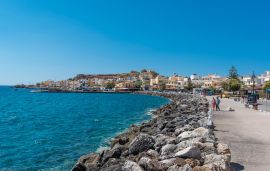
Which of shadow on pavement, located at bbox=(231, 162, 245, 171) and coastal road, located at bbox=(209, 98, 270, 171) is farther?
coastal road, located at bbox=(209, 98, 270, 171)

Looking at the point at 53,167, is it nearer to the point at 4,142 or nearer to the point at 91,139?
the point at 91,139

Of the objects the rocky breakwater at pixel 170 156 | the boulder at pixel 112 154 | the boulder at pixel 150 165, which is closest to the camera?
the rocky breakwater at pixel 170 156

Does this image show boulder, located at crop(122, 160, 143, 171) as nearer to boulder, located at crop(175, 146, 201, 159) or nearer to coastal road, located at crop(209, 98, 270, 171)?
boulder, located at crop(175, 146, 201, 159)

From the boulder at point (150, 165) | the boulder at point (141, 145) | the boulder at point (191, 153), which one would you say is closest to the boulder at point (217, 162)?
the boulder at point (191, 153)

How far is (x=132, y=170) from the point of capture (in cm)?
844

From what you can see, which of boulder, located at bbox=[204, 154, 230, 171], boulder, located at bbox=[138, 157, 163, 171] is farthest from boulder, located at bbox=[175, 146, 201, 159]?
boulder, located at bbox=[138, 157, 163, 171]

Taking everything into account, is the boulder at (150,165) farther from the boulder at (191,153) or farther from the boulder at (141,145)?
the boulder at (141,145)

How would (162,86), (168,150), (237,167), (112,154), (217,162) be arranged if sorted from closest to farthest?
(217,162) → (237,167) → (168,150) → (112,154) → (162,86)

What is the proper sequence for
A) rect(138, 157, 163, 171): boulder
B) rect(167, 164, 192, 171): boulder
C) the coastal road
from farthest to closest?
the coastal road < rect(138, 157, 163, 171): boulder < rect(167, 164, 192, 171): boulder

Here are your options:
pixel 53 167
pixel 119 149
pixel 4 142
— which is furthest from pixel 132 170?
pixel 4 142

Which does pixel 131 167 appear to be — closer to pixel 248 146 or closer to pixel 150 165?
pixel 150 165

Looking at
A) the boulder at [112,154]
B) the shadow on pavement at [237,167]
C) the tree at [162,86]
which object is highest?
the tree at [162,86]

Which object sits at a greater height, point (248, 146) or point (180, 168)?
point (180, 168)

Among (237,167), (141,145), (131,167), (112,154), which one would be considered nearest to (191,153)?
(237,167)
